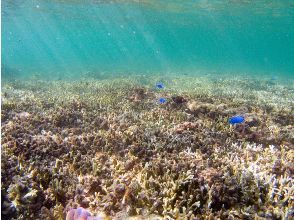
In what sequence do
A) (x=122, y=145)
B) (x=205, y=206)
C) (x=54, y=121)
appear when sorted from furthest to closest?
(x=54, y=121), (x=122, y=145), (x=205, y=206)

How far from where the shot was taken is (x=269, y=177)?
4.64 meters

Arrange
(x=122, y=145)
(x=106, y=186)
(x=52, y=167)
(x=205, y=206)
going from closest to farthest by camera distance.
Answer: (x=205, y=206)
(x=106, y=186)
(x=52, y=167)
(x=122, y=145)

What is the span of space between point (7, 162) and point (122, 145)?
2.60m

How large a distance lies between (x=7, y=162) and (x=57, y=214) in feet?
6.33

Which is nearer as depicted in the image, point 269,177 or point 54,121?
point 269,177

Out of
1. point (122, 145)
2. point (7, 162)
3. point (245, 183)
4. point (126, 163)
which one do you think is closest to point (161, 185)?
point (126, 163)

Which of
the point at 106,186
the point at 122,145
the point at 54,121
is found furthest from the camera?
the point at 54,121

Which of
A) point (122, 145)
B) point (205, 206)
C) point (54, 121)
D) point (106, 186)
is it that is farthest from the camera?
point (54, 121)

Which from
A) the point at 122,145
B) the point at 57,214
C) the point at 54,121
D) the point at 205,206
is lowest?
Result: the point at 57,214

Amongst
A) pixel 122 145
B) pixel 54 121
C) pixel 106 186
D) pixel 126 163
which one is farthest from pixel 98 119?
pixel 106 186

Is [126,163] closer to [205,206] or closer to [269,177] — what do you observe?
[205,206]

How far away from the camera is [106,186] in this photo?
476 cm

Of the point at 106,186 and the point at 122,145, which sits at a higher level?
the point at 122,145

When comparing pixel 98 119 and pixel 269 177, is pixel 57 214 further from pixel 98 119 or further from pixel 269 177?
pixel 98 119
